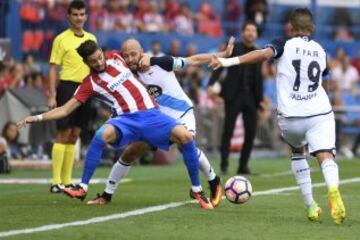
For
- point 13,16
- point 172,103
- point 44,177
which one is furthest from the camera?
point 13,16

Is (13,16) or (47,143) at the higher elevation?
(13,16)

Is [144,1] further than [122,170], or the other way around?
[144,1]

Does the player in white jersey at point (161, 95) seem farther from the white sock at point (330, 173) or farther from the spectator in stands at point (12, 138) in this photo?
the spectator in stands at point (12, 138)

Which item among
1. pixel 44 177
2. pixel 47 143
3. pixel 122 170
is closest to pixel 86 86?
pixel 122 170

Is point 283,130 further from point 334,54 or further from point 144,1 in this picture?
point 334,54

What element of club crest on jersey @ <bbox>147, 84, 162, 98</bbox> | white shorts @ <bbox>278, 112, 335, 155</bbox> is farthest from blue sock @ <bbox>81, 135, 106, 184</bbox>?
white shorts @ <bbox>278, 112, 335, 155</bbox>

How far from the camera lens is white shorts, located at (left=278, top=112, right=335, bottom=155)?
1021 centimetres

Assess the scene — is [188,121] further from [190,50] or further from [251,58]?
[190,50]

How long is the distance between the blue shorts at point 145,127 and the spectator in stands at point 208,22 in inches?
616

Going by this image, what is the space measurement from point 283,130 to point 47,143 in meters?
9.25

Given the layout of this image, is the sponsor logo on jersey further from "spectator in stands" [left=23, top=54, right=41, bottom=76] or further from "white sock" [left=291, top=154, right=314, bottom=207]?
"spectator in stands" [left=23, top=54, right=41, bottom=76]

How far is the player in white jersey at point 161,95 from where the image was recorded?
11547 mm

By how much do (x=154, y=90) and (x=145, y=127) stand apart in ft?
3.36

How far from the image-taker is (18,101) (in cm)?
1916
